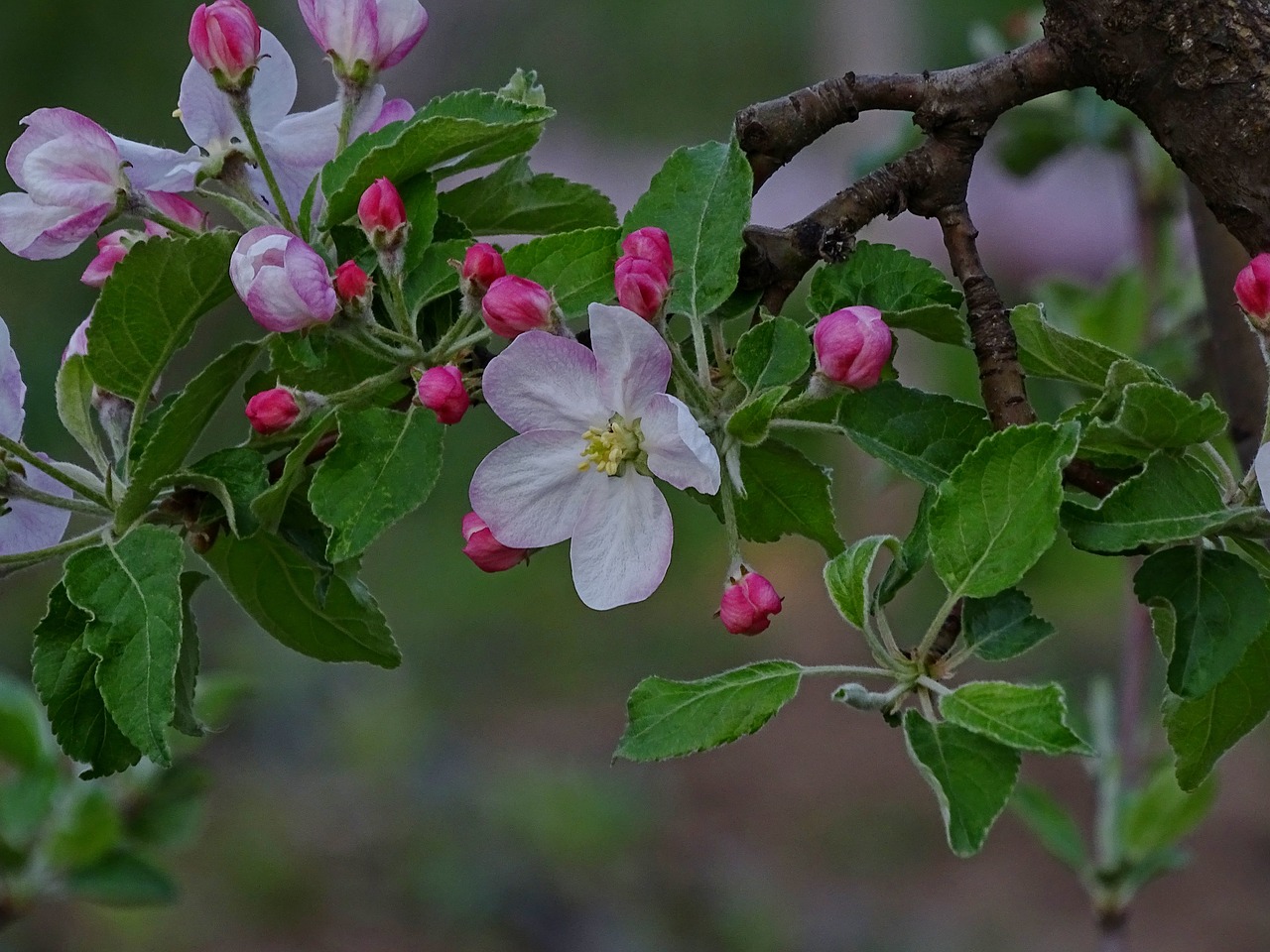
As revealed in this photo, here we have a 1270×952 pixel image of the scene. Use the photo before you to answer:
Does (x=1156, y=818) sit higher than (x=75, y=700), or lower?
lower

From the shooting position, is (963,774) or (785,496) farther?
(785,496)

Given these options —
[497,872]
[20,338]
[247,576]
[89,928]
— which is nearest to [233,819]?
[89,928]

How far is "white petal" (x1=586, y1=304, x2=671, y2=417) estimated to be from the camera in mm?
594

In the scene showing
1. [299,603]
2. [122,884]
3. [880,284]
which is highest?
[880,284]

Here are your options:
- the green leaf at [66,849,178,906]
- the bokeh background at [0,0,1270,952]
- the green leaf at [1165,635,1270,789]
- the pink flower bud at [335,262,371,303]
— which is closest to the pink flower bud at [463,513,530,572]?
the pink flower bud at [335,262,371,303]

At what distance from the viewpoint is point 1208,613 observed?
1.91 feet

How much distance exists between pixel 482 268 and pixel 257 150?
15 centimetres

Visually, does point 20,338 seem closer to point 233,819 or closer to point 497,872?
point 233,819

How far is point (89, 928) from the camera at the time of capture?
310 centimetres

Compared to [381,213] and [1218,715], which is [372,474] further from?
[1218,715]

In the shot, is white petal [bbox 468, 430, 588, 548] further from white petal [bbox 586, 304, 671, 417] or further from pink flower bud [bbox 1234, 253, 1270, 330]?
pink flower bud [bbox 1234, 253, 1270, 330]

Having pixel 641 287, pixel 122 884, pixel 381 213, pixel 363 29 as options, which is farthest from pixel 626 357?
A: pixel 122 884

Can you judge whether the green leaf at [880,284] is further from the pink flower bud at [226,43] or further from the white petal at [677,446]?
the pink flower bud at [226,43]

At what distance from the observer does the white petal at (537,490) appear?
645 mm
